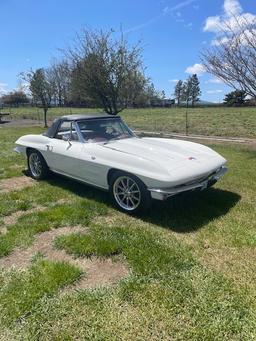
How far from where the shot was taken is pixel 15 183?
637 cm

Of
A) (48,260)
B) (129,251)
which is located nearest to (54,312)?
(48,260)

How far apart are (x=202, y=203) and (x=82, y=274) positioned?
2370 mm

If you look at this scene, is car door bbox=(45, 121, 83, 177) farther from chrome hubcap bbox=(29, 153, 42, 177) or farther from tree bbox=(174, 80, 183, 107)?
tree bbox=(174, 80, 183, 107)

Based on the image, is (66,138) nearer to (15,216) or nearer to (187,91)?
(15,216)

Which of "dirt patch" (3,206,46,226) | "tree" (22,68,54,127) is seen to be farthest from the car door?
"tree" (22,68,54,127)

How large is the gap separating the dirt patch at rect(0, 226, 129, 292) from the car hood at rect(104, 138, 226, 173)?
1.42 metres

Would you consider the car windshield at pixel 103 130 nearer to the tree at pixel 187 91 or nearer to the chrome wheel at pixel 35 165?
the chrome wheel at pixel 35 165

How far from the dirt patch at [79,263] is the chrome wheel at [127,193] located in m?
1.08

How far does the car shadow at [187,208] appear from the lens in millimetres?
4125

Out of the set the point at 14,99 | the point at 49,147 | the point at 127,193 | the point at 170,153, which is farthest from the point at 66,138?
the point at 14,99

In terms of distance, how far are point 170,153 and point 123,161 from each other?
27.4 inches

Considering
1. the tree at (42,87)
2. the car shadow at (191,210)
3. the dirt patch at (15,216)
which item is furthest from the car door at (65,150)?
the tree at (42,87)

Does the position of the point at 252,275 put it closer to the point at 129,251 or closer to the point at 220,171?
the point at 129,251

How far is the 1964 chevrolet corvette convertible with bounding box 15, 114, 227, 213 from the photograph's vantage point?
408 cm
